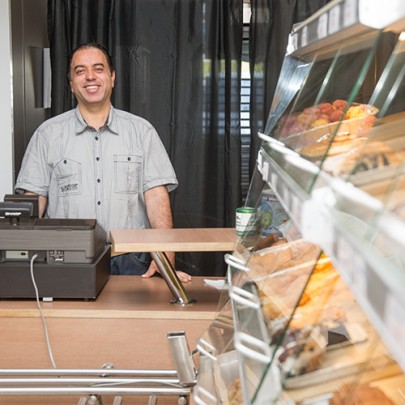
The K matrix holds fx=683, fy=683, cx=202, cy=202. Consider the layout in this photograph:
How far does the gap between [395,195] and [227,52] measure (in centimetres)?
350

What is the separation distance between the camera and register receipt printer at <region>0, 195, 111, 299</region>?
2.51 meters

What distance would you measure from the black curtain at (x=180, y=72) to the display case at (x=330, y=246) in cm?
268

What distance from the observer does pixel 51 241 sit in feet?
8.25

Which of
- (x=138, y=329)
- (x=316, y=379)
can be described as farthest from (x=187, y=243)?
A: (x=316, y=379)

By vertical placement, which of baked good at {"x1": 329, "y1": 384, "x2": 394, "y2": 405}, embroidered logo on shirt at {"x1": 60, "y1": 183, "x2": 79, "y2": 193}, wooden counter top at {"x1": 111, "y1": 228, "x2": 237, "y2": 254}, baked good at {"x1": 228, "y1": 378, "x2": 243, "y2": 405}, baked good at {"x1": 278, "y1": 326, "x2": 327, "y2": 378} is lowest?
embroidered logo on shirt at {"x1": 60, "y1": 183, "x2": 79, "y2": 193}

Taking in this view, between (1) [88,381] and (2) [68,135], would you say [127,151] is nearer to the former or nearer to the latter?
(2) [68,135]

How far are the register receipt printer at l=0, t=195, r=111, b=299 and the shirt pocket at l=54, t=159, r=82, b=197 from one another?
1072 millimetres

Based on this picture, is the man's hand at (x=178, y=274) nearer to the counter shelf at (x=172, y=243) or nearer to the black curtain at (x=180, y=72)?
the counter shelf at (x=172, y=243)

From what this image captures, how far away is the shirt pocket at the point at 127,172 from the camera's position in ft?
11.9

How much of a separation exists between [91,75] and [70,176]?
0.54m

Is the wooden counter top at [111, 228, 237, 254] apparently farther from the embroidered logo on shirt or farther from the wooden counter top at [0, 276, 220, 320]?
the embroidered logo on shirt

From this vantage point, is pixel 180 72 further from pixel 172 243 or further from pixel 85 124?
pixel 172 243

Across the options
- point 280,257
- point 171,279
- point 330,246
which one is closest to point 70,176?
point 171,279

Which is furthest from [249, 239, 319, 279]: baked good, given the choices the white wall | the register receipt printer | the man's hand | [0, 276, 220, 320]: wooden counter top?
the white wall
